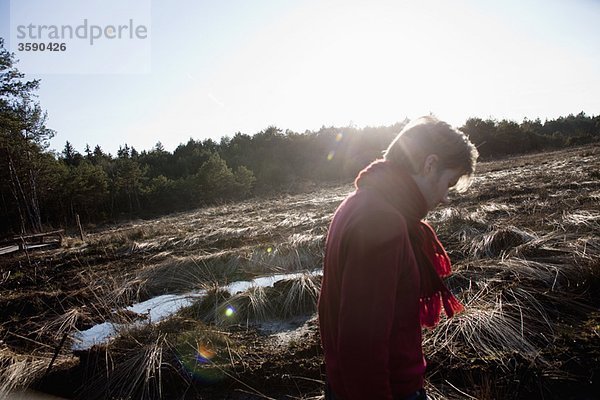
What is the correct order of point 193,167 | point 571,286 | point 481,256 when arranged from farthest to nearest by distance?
point 193,167 < point 481,256 < point 571,286

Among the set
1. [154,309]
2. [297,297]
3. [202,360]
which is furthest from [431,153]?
[154,309]

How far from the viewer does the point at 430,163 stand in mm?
1250

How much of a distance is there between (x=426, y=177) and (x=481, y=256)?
168 inches

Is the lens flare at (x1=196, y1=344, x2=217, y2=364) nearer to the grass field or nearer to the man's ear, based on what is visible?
the grass field

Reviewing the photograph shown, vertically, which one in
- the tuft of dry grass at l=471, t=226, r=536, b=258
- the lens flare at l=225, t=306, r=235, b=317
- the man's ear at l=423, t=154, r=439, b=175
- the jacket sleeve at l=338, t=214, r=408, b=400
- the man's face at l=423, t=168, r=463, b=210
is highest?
the man's ear at l=423, t=154, r=439, b=175

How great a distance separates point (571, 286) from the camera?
130 inches

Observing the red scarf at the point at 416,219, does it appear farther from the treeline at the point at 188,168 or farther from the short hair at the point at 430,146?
the treeline at the point at 188,168

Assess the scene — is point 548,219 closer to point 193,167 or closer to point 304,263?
point 304,263

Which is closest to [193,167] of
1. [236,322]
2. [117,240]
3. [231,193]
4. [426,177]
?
[231,193]

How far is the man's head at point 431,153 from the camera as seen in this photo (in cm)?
125

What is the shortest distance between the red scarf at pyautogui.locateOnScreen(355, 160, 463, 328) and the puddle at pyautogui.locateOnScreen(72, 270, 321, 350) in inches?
126

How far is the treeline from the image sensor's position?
21873mm

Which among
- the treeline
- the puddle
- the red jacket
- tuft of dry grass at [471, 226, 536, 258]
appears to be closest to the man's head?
the red jacket

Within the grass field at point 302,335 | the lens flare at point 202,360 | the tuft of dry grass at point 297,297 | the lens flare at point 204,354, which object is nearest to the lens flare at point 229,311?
the grass field at point 302,335
